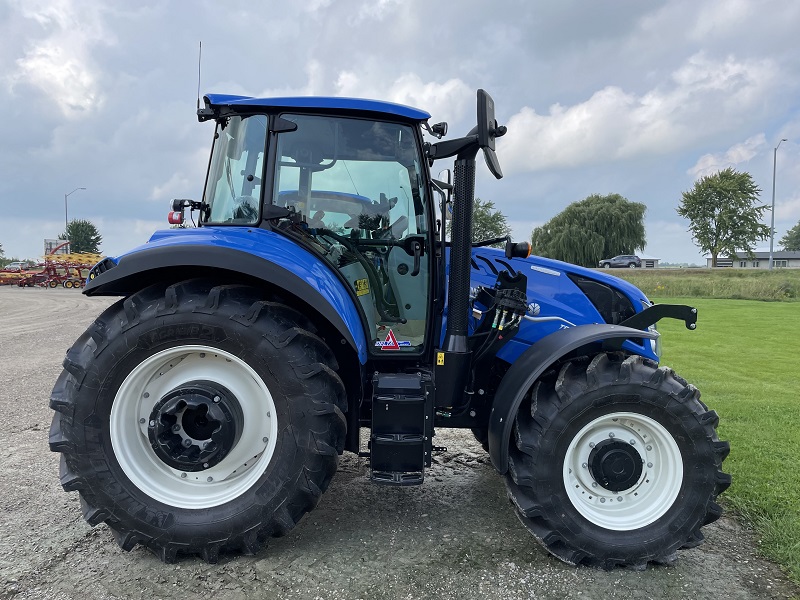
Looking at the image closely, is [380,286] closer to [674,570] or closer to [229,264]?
[229,264]

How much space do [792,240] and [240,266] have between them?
133 metres

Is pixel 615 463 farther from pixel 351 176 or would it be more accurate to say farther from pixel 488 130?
pixel 351 176

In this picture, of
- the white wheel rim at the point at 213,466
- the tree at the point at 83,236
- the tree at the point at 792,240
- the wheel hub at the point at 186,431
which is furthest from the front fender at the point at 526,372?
the tree at the point at 792,240

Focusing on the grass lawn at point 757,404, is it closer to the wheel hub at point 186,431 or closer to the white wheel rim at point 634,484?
the white wheel rim at point 634,484

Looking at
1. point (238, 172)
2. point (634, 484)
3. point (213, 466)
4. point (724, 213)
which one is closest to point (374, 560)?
point (213, 466)

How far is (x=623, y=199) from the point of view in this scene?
52.8m

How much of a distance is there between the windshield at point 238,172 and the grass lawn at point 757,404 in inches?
136

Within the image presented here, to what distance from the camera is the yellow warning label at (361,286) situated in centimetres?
311

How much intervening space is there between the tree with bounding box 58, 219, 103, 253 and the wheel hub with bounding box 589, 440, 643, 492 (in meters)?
69.1

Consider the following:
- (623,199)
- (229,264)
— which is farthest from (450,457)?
(623,199)

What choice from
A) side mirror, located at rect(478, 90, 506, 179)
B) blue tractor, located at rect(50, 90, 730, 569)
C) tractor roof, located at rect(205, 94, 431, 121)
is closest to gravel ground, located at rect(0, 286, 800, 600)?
blue tractor, located at rect(50, 90, 730, 569)

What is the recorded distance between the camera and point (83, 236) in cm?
6394

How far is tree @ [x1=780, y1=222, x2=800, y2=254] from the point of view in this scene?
10631cm

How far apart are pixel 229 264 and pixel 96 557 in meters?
1.66
